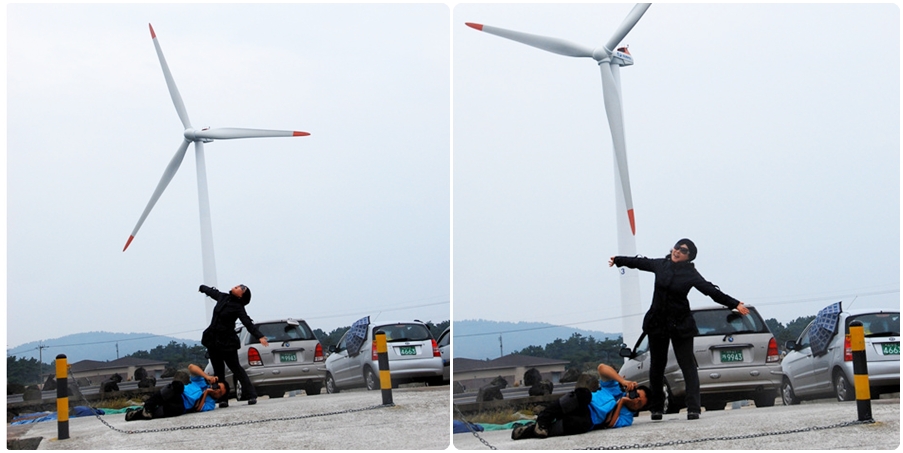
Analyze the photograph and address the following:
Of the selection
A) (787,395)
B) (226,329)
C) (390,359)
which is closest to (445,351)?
(390,359)

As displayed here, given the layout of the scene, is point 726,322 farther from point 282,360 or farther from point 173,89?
point 173,89

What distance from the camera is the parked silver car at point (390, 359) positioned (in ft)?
35.2

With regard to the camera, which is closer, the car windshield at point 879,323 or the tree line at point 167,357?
the car windshield at point 879,323

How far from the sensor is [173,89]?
10.7 meters

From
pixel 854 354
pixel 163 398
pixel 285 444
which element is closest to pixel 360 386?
pixel 285 444

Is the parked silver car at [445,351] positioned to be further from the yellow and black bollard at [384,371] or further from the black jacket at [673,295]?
the black jacket at [673,295]

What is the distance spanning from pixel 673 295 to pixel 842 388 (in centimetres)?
176

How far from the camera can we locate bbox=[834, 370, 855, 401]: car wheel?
31.0 ft

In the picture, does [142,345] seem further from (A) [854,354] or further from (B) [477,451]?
(A) [854,354]

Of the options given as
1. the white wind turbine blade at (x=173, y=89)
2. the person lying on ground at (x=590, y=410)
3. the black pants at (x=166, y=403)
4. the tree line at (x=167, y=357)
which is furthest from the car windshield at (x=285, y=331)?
the person lying on ground at (x=590, y=410)

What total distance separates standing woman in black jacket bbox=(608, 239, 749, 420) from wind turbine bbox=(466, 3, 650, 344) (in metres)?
0.18

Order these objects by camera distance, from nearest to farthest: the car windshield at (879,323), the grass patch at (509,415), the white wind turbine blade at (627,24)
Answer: the car windshield at (879,323)
the grass patch at (509,415)
the white wind turbine blade at (627,24)

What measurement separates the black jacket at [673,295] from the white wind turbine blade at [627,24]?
2.13 m

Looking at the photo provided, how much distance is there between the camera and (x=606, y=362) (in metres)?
9.82
